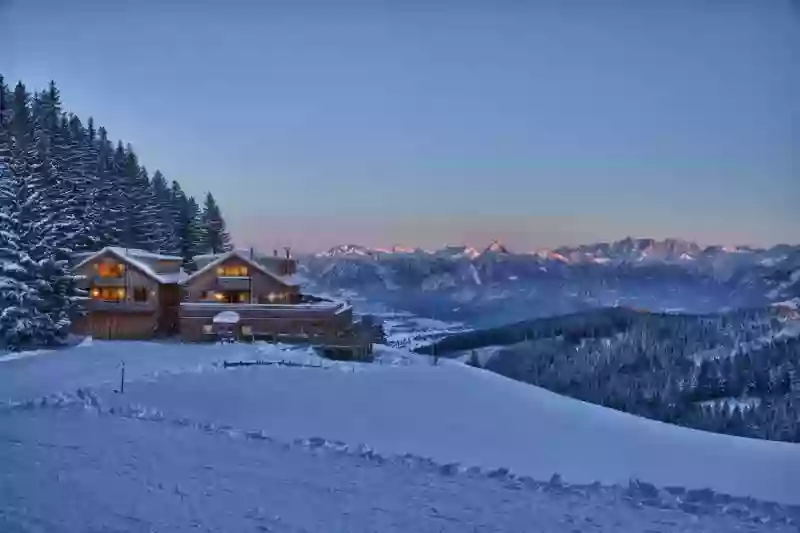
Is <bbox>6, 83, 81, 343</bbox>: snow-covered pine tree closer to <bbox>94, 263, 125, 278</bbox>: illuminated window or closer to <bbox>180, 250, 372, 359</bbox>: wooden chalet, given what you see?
<bbox>94, 263, 125, 278</bbox>: illuminated window

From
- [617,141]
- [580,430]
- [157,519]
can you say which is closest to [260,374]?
[580,430]

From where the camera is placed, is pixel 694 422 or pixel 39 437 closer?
pixel 39 437

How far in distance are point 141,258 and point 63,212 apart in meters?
1.29

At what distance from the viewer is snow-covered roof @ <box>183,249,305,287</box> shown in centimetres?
791

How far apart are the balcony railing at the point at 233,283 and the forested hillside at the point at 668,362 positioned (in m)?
3.59

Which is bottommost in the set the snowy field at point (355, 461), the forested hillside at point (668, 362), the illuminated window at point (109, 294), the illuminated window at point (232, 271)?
the snowy field at point (355, 461)

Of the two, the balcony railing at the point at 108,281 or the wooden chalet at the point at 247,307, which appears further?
the wooden chalet at the point at 247,307

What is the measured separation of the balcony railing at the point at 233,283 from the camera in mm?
9054

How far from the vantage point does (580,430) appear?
4805mm

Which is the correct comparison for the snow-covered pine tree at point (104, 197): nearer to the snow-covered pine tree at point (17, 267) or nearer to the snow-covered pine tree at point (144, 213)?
the snow-covered pine tree at point (144, 213)

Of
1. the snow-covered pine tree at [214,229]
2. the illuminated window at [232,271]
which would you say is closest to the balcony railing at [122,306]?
the illuminated window at [232,271]

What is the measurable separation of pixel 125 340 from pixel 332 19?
23.5 feet

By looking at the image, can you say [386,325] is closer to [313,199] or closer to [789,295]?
[313,199]

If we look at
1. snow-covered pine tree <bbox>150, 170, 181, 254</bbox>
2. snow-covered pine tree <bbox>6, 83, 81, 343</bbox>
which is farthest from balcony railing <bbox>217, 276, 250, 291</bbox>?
snow-covered pine tree <bbox>6, 83, 81, 343</bbox>
